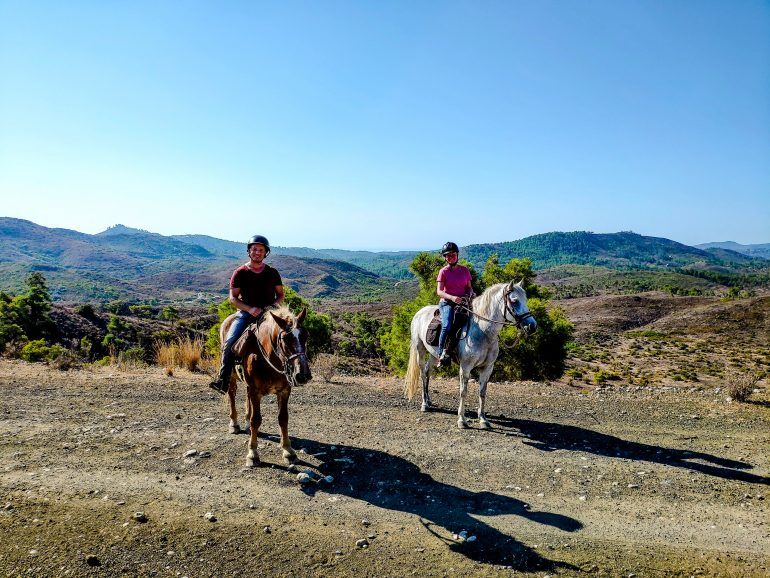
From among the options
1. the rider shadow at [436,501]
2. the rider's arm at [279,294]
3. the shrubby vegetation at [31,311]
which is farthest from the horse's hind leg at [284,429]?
the shrubby vegetation at [31,311]

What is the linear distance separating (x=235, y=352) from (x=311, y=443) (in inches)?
84.1

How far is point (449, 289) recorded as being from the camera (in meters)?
9.89

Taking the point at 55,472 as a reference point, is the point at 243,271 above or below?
above

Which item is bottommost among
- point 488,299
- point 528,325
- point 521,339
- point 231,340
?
point 521,339

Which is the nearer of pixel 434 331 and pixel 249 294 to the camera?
pixel 249 294

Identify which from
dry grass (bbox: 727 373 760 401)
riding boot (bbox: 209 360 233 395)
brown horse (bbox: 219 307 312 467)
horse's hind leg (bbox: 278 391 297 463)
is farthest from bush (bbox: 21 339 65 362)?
dry grass (bbox: 727 373 760 401)

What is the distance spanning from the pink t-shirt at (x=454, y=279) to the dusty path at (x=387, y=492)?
2.89 m

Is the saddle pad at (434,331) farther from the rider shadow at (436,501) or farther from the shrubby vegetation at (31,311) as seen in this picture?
the shrubby vegetation at (31,311)

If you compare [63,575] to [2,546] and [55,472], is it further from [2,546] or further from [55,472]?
[55,472]

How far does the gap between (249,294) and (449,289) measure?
15.2 ft

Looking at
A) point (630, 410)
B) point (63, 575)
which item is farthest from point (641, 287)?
point (63, 575)

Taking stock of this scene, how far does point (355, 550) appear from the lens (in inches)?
185

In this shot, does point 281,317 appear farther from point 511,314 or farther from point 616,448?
point 616,448

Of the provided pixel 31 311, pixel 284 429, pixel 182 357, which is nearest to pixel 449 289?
pixel 284 429
